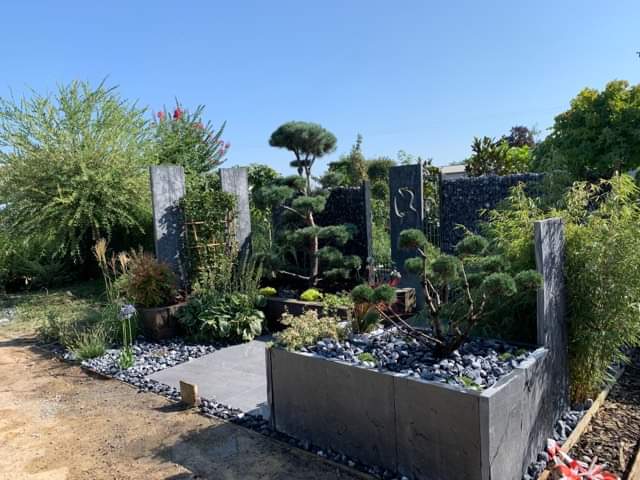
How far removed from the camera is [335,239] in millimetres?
6008

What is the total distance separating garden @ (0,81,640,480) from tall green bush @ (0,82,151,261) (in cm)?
4

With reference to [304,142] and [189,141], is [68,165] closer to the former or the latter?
[189,141]

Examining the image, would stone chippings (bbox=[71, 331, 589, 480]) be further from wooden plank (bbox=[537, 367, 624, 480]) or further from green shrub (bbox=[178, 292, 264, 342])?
green shrub (bbox=[178, 292, 264, 342])

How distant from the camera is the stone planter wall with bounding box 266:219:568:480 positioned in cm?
190

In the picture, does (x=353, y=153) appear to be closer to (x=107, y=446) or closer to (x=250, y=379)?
(x=250, y=379)

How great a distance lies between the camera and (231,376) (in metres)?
3.83

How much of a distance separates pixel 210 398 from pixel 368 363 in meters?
1.59

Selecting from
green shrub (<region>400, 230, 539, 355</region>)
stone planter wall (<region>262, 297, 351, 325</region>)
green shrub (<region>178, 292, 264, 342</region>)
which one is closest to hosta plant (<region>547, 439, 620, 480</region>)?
green shrub (<region>400, 230, 539, 355</region>)

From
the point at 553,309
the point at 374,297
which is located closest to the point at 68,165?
the point at 374,297

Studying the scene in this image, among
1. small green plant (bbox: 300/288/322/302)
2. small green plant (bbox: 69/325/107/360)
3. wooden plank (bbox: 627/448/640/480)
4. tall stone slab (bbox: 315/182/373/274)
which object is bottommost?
wooden plank (bbox: 627/448/640/480)

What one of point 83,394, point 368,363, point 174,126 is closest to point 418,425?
point 368,363

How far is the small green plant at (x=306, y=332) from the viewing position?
2.74m

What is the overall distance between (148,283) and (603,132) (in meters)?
8.11

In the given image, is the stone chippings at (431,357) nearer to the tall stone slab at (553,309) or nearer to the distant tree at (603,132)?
the tall stone slab at (553,309)
